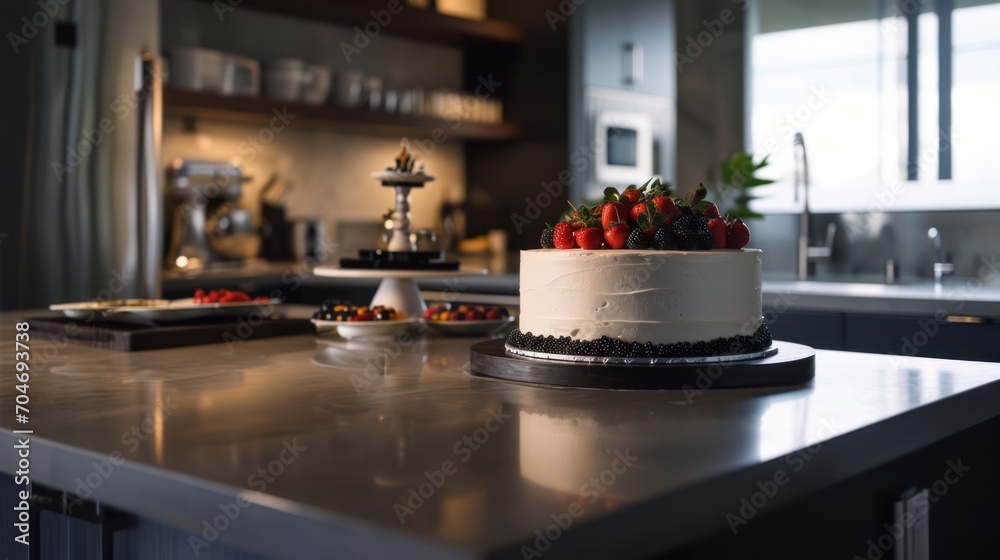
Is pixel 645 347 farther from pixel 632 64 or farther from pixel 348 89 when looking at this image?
pixel 632 64

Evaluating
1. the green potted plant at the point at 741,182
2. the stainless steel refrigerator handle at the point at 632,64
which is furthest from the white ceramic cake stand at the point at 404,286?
the stainless steel refrigerator handle at the point at 632,64

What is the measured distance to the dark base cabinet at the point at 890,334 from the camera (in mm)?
2631

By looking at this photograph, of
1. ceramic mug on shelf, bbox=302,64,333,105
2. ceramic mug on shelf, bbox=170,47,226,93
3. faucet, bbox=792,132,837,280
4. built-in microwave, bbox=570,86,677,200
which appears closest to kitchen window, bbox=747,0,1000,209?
faucet, bbox=792,132,837,280

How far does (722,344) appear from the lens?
1359 millimetres

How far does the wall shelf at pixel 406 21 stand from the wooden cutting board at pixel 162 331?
2.56 metres

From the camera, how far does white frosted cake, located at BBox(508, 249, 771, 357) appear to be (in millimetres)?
1339

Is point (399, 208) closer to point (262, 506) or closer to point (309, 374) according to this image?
point (309, 374)

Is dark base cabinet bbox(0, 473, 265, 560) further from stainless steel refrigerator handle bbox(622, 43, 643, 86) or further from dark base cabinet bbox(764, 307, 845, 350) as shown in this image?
stainless steel refrigerator handle bbox(622, 43, 643, 86)

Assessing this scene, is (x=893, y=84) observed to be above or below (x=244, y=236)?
above

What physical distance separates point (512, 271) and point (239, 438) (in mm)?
3351

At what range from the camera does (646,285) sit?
1.34 metres

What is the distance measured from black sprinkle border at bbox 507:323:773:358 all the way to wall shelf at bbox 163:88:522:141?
2.72 m

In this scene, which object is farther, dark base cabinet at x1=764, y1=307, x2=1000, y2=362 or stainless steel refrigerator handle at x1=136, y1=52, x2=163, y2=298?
stainless steel refrigerator handle at x1=136, y1=52, x2=163, y2=298

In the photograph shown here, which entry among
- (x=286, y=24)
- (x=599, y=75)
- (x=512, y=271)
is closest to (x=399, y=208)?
(x=512, y=271)
